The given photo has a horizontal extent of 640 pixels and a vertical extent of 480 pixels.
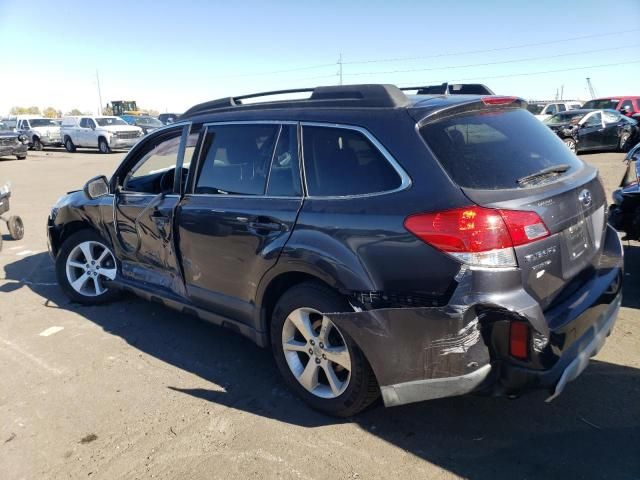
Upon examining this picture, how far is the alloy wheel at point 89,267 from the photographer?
4.96m

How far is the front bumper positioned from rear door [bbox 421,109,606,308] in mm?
144

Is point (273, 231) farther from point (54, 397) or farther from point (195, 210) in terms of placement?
point (54, 397)

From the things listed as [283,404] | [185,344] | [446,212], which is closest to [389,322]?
[446,212]

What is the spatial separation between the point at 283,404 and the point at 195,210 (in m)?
1.48

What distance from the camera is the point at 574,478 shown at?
8.11 ft

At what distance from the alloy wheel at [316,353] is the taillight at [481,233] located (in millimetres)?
821

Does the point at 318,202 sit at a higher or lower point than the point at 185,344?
higher

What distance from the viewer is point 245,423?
308 cm

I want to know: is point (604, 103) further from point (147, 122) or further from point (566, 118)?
point (147, 122)

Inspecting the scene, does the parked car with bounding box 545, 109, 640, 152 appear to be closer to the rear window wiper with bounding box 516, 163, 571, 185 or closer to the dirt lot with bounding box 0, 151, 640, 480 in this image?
the dirt lot with bounding box 0, 151, 640, 480

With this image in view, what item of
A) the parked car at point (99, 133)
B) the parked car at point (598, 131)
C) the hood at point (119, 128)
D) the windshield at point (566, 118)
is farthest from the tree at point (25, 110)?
the parked car at point (598, 131)

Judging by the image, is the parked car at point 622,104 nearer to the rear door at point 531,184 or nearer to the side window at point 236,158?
the rear door at point 531,184

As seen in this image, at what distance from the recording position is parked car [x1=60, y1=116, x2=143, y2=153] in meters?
26.7

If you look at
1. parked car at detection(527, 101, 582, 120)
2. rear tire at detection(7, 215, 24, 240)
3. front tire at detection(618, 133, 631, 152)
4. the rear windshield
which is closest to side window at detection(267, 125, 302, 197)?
the rear windshield
